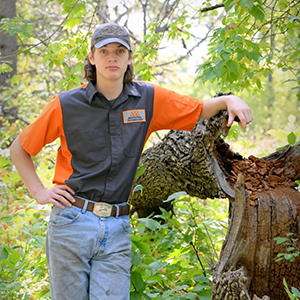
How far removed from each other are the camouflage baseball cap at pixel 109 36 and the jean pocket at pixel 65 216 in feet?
3.02

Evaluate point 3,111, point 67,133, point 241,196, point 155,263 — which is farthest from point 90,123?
point 3,111

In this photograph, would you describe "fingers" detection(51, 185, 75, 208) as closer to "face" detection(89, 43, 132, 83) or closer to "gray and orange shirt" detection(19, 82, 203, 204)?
"gray and orange shirt" detection(19, 82, 203, 204)

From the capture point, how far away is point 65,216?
197 centimetres

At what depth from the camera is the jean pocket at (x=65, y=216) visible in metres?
1.94

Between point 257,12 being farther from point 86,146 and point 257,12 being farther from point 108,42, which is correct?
point 86,146

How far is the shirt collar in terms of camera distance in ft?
6.71

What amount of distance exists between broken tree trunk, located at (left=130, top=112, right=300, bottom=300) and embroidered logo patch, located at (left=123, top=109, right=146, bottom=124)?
22.2 inches

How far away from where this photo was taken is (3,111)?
20.3 ft

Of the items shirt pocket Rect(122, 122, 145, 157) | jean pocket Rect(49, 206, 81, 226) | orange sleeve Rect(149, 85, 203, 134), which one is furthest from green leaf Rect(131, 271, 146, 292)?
orange sleeve Rect(149, 85, 203, 134)

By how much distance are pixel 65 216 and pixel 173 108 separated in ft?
3.02

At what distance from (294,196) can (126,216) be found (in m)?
1.20

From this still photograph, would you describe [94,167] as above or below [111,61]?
below

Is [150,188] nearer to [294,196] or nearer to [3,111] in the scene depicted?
[294,196]

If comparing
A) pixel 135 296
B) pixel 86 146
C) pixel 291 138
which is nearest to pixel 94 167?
pixel 86 146
